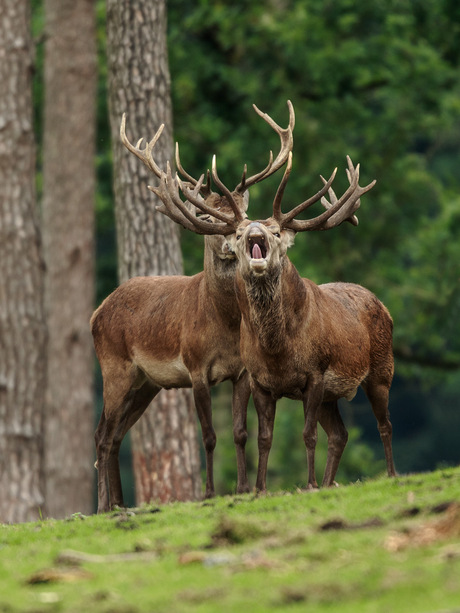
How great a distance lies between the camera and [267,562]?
236 inches

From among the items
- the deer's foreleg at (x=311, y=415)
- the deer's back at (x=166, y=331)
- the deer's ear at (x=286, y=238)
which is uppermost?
the deer's ear at (x=286, y=238)

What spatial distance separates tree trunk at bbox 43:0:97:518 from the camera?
20.3 metres

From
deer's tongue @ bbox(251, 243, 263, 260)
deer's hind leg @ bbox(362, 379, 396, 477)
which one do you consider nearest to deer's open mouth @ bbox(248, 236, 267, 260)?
deer's tongue @ bbox(251, 243, 263, 260)

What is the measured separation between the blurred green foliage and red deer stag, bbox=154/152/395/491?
35.5 feet

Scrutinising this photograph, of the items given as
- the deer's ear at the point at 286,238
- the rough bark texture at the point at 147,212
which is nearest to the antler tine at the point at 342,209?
the deer's ear at the point at 286,238

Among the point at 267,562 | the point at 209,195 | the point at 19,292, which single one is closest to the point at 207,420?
the point at 209,195

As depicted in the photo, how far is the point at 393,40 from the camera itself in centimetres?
2223

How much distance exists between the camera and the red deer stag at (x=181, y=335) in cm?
1003

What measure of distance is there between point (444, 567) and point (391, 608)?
1.78 ft

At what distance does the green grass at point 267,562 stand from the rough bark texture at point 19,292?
591 cm

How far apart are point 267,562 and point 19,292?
9.15 meters

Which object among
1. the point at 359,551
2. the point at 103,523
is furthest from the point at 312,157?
the point at 359,551

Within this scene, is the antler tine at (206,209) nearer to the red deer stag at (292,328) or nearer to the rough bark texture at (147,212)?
the red deer stag at (292,328)

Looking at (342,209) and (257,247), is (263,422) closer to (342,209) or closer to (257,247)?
(257,247)
